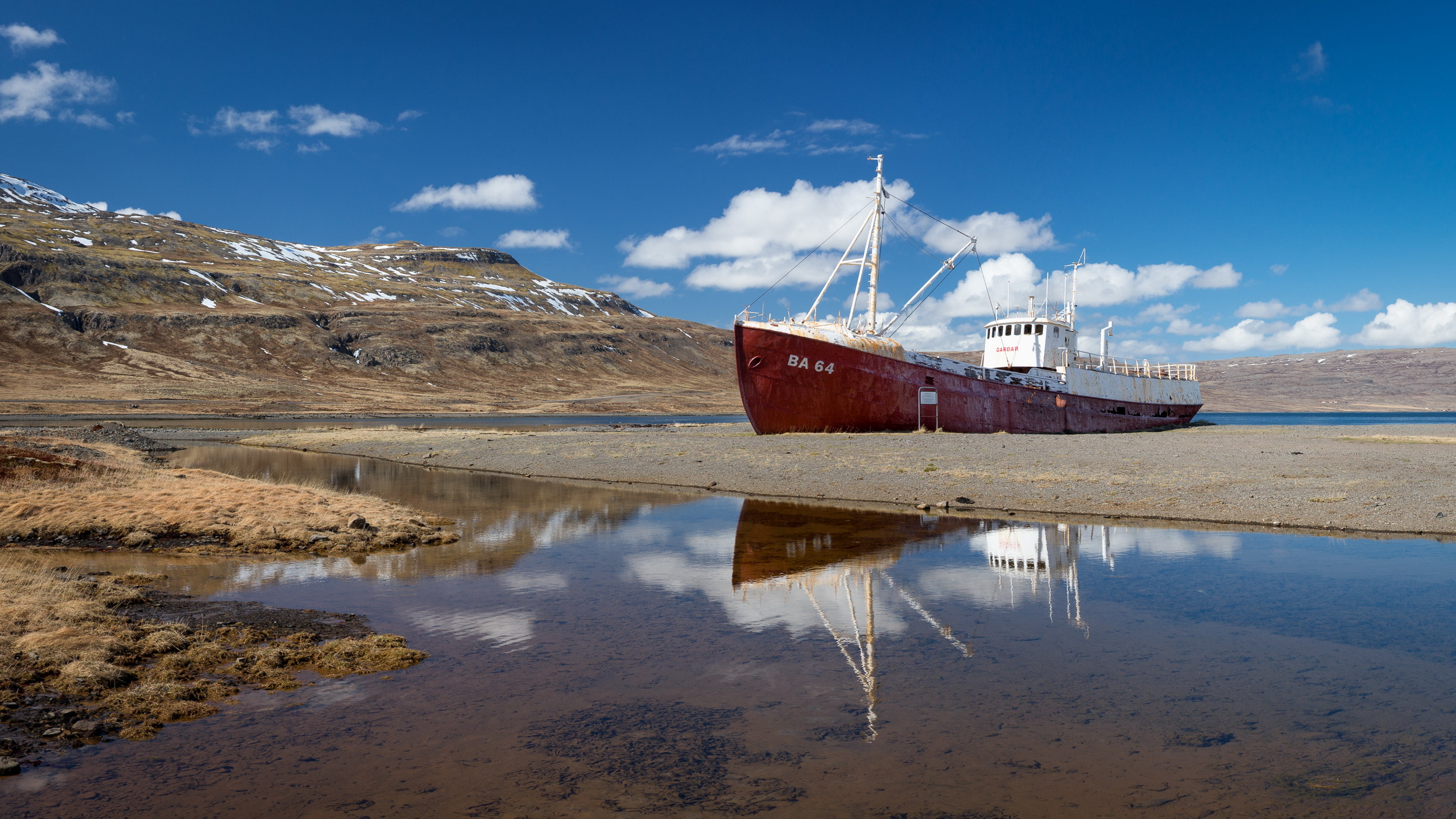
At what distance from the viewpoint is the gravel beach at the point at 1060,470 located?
18875 millimetres

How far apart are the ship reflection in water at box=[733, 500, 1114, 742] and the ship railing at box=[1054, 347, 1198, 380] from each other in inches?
1408

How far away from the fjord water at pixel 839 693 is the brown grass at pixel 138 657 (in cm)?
42

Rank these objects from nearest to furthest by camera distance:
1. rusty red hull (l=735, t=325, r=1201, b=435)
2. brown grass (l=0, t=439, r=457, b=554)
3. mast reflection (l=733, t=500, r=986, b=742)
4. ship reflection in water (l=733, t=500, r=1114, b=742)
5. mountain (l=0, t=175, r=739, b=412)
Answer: mast reflection (l=733, t=500, r=986, b=742) < ship reflection in water (l=733, t=500, r=1114, b=742) < brown grass (l=0, t=439, r=457, b=554) < rusty red hull (l=735, t=325, r=1201, b=435) < mountain (l=0, t=175, r=739, b=412)

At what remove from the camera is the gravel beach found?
61.9 feet

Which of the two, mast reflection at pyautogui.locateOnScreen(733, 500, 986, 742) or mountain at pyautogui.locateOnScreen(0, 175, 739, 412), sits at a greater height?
mountain at pyautogui.locateOnScreen(0, 175, 739, 412)

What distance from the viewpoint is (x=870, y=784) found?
20.3 ft

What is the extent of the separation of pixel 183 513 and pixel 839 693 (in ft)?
51.0

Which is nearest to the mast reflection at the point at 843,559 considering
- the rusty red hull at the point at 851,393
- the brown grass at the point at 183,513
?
the brown grass at the point at 183,513

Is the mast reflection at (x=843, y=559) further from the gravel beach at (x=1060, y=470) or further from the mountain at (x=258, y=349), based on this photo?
the mountain at (x=258, y=349)

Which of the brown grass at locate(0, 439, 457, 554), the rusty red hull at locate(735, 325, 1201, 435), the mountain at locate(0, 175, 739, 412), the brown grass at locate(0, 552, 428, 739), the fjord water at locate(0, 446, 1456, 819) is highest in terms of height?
the mountain at locate(0, 175, 739, 412)

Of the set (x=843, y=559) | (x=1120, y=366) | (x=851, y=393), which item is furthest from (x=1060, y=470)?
(x=1120, y=366)

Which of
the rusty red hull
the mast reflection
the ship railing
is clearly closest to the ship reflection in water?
the mast reflection

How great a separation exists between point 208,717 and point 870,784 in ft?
20.0

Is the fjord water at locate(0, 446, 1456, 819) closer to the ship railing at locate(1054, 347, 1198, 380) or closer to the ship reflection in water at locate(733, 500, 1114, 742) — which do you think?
the ship reflection in water at locate(733, 500, 1114, 742)
